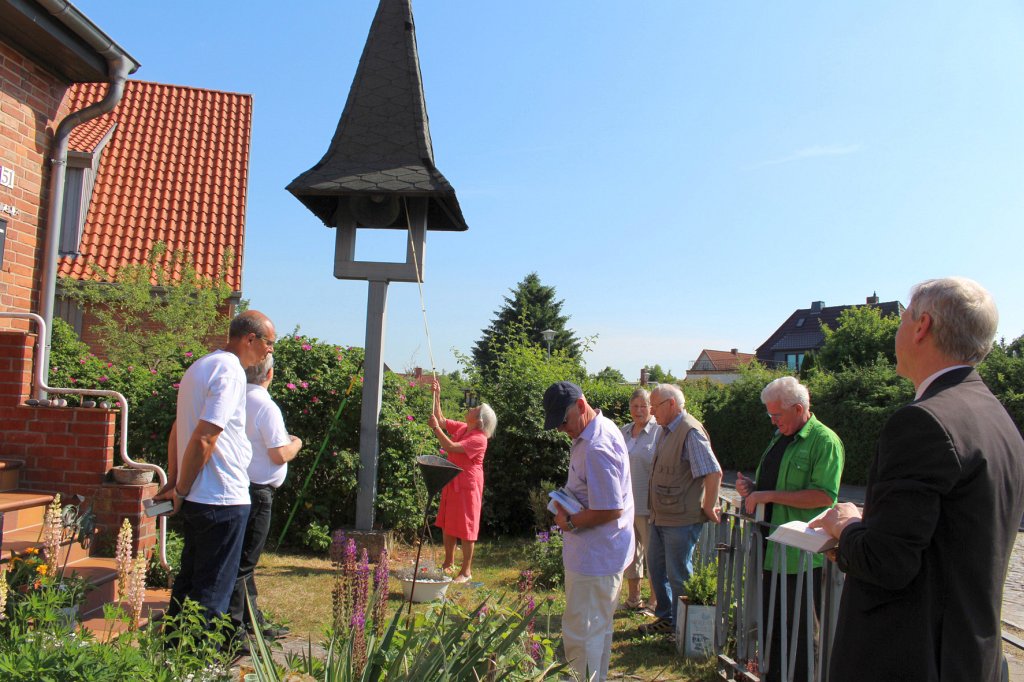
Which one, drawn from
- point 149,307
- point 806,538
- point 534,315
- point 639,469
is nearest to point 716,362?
point 534,315

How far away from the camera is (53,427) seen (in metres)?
5.60

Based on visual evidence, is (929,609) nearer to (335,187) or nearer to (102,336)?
(335,187)

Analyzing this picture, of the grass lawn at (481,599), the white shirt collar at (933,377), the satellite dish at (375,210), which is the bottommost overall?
the grass lawn at (481,599)

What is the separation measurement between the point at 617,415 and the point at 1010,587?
18.3ft

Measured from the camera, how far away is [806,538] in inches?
92.6

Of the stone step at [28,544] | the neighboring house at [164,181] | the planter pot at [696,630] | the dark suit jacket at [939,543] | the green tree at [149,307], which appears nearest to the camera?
the dark suit jacket at [939,543]

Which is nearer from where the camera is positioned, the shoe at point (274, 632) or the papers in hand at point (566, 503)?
the papers in hand at point (566, 503)

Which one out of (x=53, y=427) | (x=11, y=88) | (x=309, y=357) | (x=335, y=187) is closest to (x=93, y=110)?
(x=11, y=88)

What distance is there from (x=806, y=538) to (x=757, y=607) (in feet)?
7.94

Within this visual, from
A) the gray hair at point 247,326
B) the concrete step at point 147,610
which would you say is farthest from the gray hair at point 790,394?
the concrete step at point 147,610

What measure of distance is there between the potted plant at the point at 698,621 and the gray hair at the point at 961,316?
11.5 ft

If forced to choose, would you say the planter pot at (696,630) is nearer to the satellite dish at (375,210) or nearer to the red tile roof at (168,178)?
the satellite dish at (375,210)

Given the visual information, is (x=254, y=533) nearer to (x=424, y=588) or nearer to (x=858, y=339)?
(x=424, y=588)

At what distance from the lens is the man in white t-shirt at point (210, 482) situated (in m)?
3.71
